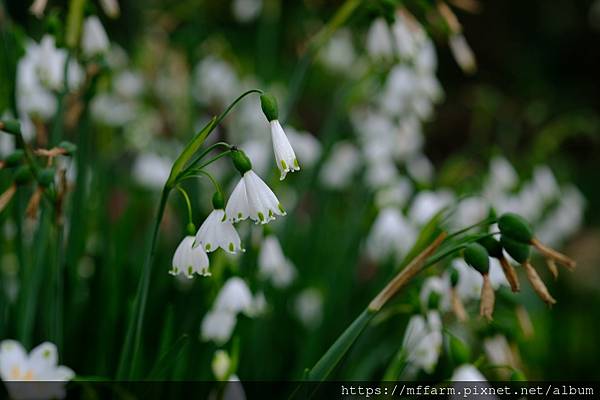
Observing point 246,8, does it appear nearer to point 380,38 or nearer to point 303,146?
point 303,146

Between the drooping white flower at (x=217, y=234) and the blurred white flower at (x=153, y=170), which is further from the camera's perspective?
the blurred white flower at (x=153, y=170)

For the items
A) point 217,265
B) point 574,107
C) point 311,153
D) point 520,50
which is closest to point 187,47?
point 311,153

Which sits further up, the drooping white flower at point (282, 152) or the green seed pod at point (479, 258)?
the drooping white flower at point (282, 152)

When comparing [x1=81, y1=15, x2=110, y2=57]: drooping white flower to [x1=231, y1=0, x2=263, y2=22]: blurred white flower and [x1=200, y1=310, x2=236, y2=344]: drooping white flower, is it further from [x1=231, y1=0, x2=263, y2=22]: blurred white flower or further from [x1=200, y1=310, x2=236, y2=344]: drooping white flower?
[x1=231, y1=0, x2=263, y2=22]: blurred white flower

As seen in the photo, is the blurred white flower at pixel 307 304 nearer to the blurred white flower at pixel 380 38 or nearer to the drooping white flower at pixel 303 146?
the drooping white flower at pixel 303 146

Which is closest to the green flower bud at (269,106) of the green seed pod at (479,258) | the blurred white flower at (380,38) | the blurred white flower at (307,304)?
the green seed pod at (479,258)
